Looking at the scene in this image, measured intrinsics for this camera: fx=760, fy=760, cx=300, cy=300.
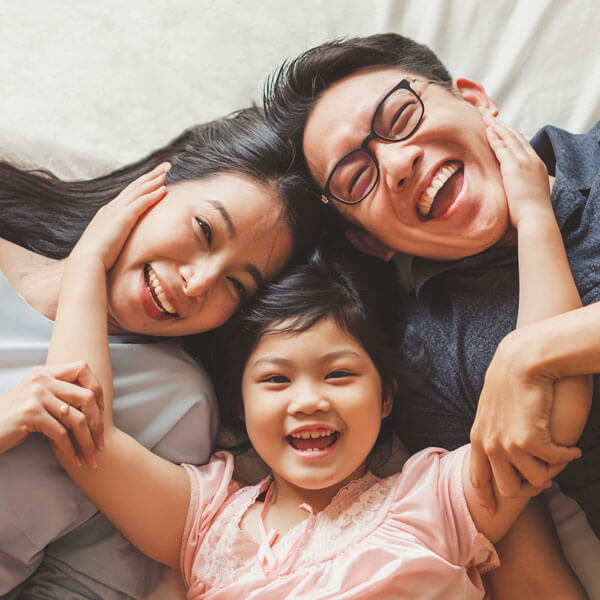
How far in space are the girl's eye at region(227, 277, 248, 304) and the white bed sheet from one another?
521 mm

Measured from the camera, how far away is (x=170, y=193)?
1.49 metres

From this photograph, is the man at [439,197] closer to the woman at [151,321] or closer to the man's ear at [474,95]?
the man's ear at [474,95]

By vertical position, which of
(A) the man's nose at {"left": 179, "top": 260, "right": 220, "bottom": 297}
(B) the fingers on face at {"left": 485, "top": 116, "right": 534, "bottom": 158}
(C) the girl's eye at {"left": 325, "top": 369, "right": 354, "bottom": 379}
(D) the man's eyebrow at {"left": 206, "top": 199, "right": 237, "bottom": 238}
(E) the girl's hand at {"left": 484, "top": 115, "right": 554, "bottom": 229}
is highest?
(B) the fingers on face at {"left": 485, "top": 116, "right": 534, "bottom": 158}

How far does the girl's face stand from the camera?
1.32 meters

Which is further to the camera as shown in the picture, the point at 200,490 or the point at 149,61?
the point at 149,61

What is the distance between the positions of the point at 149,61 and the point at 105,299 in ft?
2.46

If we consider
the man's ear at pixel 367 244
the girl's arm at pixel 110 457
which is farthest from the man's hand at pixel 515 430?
the girl's arm at pixel 110 457

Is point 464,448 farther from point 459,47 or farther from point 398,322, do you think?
point 459,47

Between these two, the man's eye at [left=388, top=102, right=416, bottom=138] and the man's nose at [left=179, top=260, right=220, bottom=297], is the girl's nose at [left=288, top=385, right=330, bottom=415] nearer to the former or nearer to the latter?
the man's nose at [left=179, top=260, right=220, bottom=297]

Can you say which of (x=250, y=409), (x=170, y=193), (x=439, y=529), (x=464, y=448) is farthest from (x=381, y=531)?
(x=170, y=193)

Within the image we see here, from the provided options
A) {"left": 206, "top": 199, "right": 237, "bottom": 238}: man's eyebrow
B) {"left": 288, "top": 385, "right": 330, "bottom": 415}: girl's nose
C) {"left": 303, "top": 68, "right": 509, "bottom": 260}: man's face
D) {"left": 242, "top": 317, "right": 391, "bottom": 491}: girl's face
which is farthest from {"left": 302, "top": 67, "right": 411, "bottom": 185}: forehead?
{"left": 288, "top": 385, "right": 330, "bottom": 415}: girl's nose

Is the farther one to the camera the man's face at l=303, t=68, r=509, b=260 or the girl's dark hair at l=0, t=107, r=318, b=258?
the girl's dark hair at l=0, t=107, r=318, b=258

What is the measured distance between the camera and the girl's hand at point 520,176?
1333mm

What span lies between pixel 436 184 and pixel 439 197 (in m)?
0.04
